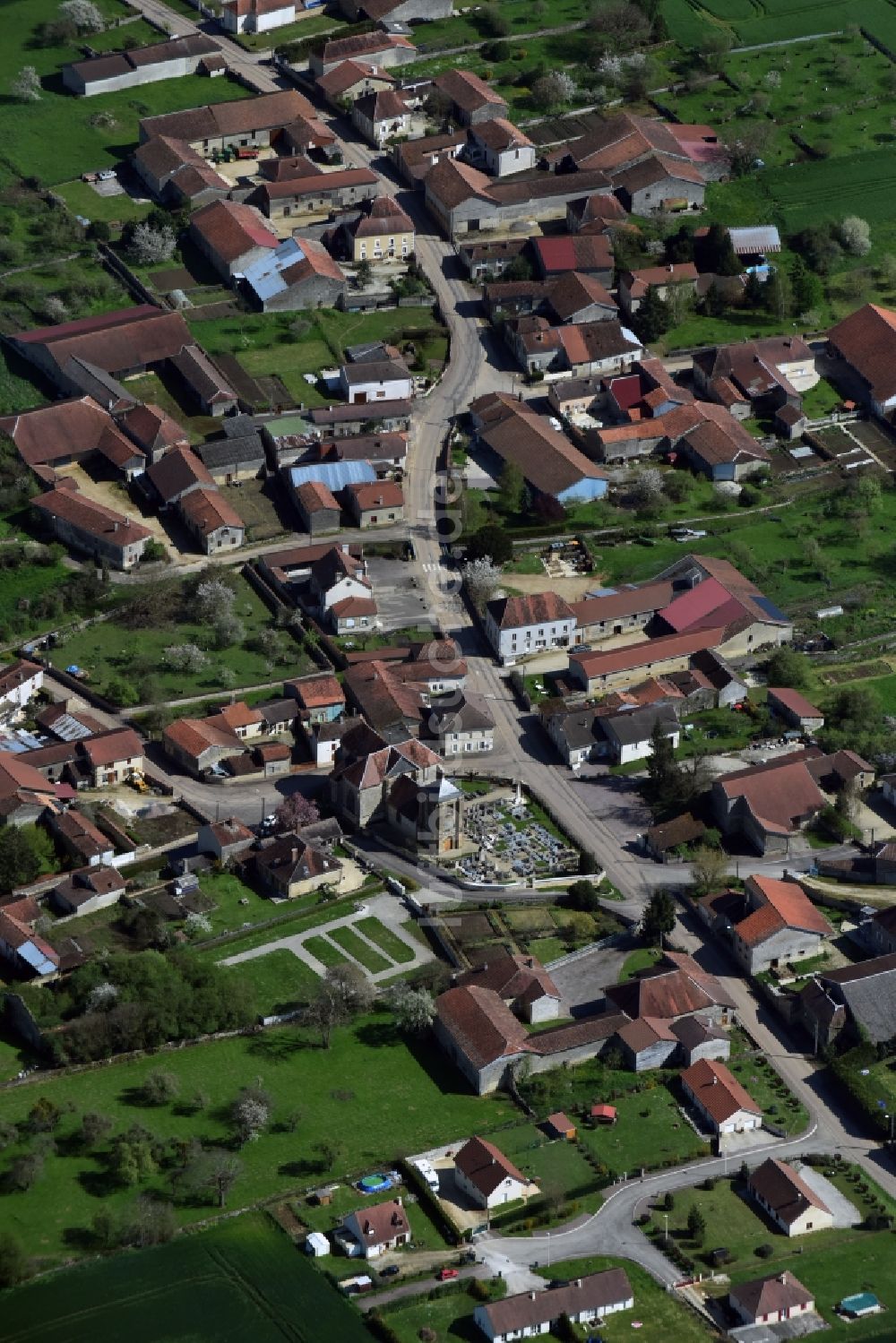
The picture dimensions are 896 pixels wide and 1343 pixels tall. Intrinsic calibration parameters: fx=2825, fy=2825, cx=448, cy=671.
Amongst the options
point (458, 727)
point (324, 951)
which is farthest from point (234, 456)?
point (324, 951)

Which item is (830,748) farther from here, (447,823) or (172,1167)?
(172,1167)

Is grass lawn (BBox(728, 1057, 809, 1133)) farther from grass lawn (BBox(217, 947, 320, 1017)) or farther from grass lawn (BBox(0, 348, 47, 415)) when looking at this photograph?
grass lawn (BBox(0, 348, 47, 415))

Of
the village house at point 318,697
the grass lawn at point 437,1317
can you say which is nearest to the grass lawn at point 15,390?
the village house at point 318,697

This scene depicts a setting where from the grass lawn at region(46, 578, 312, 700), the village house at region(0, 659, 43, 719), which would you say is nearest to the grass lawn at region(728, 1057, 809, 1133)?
the grass lawn at region(46, 578, 312, 700)

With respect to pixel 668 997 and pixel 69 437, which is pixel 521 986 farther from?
pixel 69 437

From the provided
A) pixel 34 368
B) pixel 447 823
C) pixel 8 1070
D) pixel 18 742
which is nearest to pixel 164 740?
pixel 18 742
